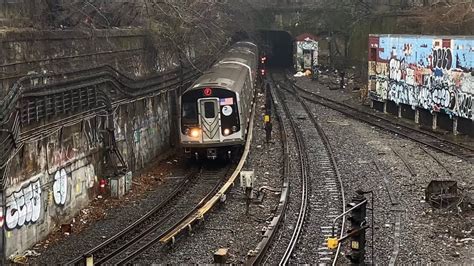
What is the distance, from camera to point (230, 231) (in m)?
13.4

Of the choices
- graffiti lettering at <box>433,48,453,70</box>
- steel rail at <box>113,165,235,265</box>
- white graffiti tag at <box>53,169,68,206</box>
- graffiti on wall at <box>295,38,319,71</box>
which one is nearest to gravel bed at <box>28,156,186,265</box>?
white graffiti tag at <box>53,169,68,206</box>

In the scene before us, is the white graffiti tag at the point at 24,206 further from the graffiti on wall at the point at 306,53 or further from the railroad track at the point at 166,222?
the graffiti on wall at the point at 306,53

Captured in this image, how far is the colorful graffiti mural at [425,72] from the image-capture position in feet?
76.2

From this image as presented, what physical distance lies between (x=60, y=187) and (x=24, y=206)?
1.87 meters

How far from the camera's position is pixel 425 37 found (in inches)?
1043

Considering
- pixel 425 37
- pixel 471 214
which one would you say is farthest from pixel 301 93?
pixel 471 214

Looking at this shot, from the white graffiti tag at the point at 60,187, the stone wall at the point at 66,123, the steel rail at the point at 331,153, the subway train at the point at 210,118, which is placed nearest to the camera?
the stone wall at the point at 66,123

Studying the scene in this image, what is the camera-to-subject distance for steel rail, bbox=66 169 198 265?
36.4 feet

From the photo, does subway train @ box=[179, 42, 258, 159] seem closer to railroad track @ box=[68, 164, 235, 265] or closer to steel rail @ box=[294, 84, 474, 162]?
railroad track @ box=[68, 164, 235, 265]

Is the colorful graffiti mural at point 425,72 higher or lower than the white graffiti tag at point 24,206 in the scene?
higher

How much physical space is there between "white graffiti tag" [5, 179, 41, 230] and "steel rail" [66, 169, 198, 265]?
143 centimetres

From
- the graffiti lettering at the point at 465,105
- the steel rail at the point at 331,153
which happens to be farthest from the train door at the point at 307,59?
the graffiti lettering at the point at 465,105

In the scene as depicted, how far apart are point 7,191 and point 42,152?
6.13 feet

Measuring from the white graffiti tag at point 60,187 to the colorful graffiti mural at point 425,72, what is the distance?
15.0 m
